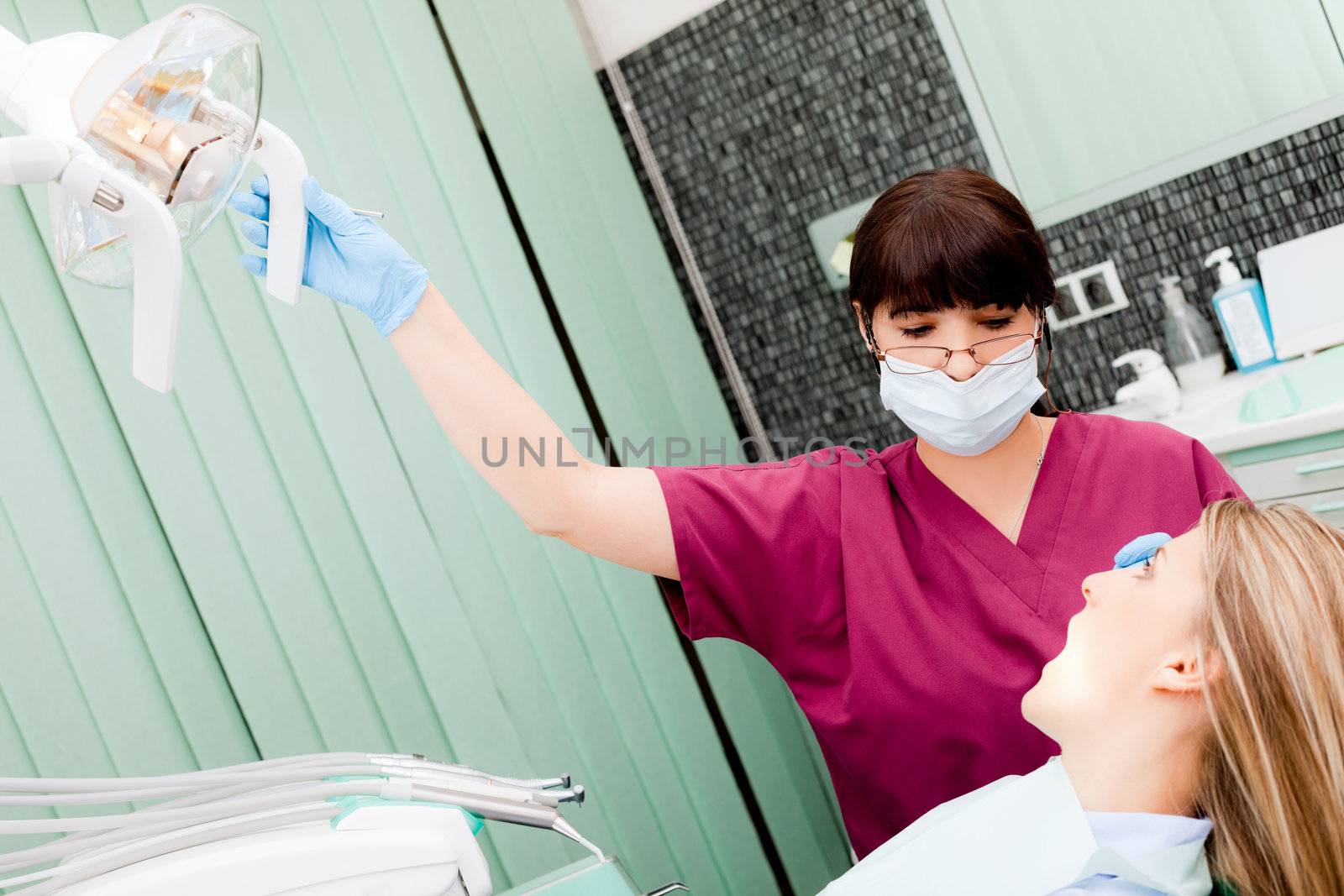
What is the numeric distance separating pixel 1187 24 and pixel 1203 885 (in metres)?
1.82

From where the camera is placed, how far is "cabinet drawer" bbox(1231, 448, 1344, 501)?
1.90 m

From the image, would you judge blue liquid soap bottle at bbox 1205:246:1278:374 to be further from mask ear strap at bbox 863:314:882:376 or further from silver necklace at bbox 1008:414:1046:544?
mask ear strap at bbox 863:314:882:376

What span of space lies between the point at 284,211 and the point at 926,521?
0.91m

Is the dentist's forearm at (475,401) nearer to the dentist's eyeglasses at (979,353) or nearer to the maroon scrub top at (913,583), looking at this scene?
the maroon scrub top at (913,583)

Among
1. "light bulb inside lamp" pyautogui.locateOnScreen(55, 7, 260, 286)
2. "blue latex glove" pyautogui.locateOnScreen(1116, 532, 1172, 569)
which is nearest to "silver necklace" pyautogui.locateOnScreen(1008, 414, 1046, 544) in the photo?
"blue latex glove" pyautogui.locateOnScreen(1116, 532, 1172, 569)

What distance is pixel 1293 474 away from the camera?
1951 mm

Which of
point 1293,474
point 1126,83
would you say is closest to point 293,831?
point 1293,474

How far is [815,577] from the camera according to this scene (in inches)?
56.4

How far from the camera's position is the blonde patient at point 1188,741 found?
907mm

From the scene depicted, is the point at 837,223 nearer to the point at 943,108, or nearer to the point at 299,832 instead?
the point at 943,108

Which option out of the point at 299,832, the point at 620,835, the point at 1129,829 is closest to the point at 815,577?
the point at 1129,829

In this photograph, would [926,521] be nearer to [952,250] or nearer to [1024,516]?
[1024,516]

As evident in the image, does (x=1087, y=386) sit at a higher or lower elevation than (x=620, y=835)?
higher

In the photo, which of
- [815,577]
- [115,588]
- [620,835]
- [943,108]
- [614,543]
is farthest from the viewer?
[943,108]
